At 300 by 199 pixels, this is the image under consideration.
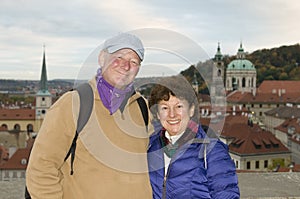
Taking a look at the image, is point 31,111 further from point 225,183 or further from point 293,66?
point 225,183

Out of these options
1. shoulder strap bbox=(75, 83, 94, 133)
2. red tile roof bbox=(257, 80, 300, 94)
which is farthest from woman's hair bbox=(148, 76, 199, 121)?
red tile roof bbox=(257, 80, 300, 94)

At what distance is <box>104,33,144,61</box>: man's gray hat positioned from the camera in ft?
5.01

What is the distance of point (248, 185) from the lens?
252cm

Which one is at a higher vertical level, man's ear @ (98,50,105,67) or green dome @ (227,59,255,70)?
green dome @ (227,59,255,70)

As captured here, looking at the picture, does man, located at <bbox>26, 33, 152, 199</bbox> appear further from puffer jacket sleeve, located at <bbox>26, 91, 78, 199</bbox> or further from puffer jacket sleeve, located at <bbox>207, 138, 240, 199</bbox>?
puffer jacket sleeve, located at <bbox>207, 138, 240, 199</bbox>

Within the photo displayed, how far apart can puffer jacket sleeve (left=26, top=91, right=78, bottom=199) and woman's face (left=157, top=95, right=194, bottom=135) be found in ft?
1.13

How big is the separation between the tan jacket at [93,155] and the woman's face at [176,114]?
0.29 ft

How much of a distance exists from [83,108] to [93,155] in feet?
0.54

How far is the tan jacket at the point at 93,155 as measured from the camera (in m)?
1.46

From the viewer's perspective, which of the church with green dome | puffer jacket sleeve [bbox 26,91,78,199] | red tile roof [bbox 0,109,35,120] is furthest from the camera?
the church with green dome

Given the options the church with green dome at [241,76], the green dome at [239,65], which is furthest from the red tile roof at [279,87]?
the green dome at [239,65]

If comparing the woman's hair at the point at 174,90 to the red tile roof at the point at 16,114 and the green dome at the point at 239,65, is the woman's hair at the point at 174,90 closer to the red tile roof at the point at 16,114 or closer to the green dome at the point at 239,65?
the red tile roof at the point at 16,114

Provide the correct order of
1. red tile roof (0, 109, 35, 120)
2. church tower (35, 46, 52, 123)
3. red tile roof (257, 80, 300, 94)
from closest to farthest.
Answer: church tower (35, 46, 52, 123) < red tile roof (0, 109, 35, 120) < red tile roof (257, 80, 300, 94)

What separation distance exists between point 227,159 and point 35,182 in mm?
638
